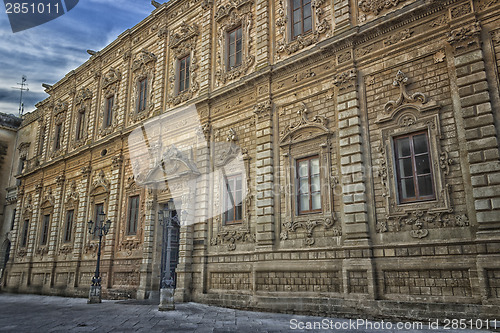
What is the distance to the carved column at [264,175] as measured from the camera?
37.8ft

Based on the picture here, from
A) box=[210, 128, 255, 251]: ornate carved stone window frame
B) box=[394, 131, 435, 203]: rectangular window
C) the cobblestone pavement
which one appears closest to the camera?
the cobblestone pavement

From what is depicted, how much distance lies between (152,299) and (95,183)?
295 inches

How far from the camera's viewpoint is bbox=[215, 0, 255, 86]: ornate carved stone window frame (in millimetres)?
13662

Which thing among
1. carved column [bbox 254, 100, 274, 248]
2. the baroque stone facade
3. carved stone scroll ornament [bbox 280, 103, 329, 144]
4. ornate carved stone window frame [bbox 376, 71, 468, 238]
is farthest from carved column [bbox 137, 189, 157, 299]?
ornate carved stone window frame [bbox 376, 71, 468, 238]

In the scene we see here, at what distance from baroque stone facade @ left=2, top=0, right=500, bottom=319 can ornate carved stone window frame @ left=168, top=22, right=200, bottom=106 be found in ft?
0.23

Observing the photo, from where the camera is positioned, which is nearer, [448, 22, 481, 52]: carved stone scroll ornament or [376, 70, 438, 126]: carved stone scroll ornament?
[448, 22, 481, 52]: carved stone scroll ornament

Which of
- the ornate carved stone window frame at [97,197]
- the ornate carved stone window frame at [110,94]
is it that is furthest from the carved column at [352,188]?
the ornate carved stone window frame at [110,94]

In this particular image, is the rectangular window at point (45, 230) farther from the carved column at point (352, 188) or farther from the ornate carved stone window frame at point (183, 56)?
the carved column at point (352, 188)

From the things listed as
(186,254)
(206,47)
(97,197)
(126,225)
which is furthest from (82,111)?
(186,254)

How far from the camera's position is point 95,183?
19.3 m

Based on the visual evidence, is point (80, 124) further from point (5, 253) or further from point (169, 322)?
point (169, 322)

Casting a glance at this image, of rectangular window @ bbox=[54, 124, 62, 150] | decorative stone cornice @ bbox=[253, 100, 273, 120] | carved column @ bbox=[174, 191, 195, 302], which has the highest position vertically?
rectangular window @ bbox=[54, 124, 62, 150]

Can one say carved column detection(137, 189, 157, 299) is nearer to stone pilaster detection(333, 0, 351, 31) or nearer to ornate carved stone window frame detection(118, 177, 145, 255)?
ornate carved stone window frame detection(118, 177, 145, 255)

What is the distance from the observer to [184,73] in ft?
53.3
